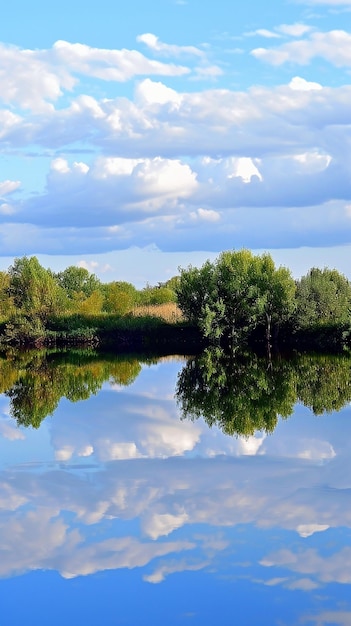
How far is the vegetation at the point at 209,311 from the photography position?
4153 centimetres

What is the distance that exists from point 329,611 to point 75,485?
4794mm

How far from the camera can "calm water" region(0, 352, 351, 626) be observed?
19.9ft

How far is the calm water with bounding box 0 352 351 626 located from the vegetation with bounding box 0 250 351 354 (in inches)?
934

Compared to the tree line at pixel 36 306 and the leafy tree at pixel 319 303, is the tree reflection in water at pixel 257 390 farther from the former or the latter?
the tree line at pixel 36 306

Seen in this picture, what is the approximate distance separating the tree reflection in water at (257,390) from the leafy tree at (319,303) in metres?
11.7

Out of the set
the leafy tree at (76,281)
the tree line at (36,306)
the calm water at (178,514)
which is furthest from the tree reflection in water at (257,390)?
the leafy tree at (76,281)

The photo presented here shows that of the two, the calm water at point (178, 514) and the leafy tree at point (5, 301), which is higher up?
the leafy tree at point (5, 301)

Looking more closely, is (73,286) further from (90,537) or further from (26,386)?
(90,537)

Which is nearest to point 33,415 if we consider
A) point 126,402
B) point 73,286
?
point 126,402

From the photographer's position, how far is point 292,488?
948 centimetres

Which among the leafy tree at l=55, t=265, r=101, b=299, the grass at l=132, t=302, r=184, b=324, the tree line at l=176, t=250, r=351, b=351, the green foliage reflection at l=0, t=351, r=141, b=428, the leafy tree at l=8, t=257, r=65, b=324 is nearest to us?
the green foliage reflection at l=0, t=351, r=141, b=428

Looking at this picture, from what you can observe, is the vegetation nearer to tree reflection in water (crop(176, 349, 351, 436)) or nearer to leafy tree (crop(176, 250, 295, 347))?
leafy tree (crop(176, 250, 295, 347))

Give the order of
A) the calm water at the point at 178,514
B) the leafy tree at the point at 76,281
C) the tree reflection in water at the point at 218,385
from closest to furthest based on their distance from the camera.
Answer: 1. the calm water at the point at 178,514
2. the tree reflection in water at the point at 218,385
3. the leafy tree at the point at 76,281

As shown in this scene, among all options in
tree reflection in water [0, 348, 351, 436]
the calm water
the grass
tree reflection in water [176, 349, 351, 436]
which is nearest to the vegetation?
the grass
